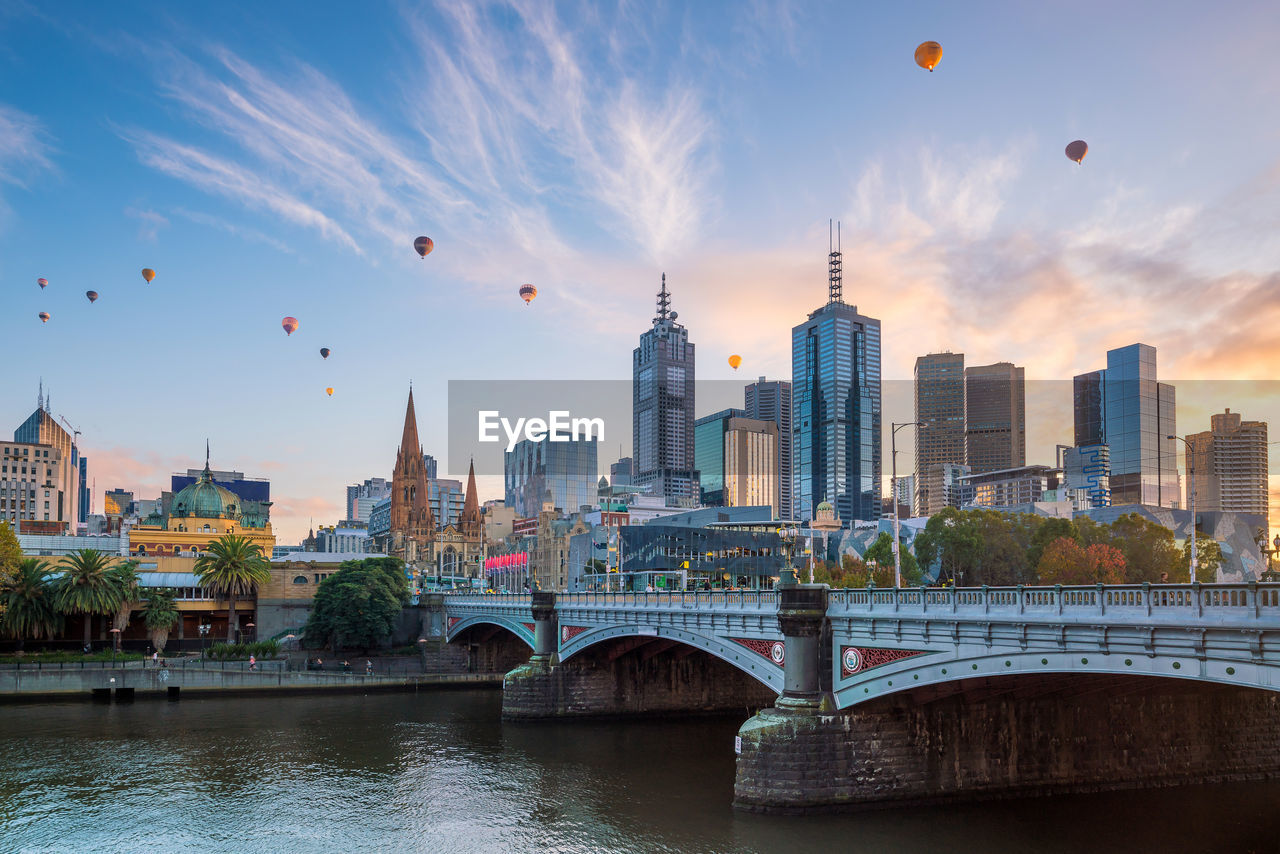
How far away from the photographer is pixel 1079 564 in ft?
305

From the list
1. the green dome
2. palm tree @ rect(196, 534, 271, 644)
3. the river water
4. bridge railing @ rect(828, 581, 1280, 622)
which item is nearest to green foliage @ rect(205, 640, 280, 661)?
palm tree @ rect(196, 534, 271, 644)

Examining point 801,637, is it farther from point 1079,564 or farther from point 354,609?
point 354,609

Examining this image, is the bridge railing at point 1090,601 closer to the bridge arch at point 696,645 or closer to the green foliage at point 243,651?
the bridge arch at point 696,645

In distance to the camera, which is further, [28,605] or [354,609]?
[354,609]

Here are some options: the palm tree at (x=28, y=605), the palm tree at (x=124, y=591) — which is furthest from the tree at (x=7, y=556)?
the palm tree at (x=124, y=591)

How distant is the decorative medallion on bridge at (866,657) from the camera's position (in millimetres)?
39750

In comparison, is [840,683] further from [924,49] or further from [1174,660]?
[924,49]

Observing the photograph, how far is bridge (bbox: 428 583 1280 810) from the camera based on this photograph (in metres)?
32.2

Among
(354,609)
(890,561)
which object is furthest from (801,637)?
(890,561)

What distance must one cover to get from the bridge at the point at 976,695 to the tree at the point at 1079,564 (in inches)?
1777

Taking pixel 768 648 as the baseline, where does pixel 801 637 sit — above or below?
above

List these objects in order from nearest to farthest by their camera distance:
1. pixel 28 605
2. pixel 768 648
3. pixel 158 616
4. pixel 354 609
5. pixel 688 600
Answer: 1. pixel 768 648
2. pixel 688 600
3. pixel 28 605
4. pixel 158 616
5. pixel 354 609

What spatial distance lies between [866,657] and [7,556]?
269 feet

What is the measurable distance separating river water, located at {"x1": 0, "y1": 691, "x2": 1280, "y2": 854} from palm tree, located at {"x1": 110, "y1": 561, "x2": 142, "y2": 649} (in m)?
28.3
